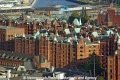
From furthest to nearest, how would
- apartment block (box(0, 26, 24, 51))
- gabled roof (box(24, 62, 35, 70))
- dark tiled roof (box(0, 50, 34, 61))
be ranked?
apartment block (box(0, 26, 24, 51)) → dark tiled roof (box(0, 50, 34, 61)) → gabled roof (box(24, 62, 35, 70))

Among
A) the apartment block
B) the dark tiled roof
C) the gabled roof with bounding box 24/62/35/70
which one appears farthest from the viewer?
the apartment block

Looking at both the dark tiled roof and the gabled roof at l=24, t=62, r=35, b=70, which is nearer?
the gabled roof at l=24, t=62, r=35, b=70

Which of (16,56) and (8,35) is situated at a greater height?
(8,35)

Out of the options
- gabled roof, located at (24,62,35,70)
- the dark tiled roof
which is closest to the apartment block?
the dark tiled roof

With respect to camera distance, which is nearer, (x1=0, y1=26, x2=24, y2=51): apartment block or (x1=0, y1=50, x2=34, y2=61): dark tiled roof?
(x1=0, y1=50, x2=34, y2=61): dark tiled roof

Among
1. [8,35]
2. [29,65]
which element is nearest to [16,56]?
[29,65]

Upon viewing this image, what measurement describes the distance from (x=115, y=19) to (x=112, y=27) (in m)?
6.59

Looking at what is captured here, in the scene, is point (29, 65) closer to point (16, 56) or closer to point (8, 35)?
point (16, 56)

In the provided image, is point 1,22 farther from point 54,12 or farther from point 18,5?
point 18,5

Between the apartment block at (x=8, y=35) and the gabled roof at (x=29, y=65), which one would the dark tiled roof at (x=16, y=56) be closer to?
the gabled roof at (x=29, y=65)

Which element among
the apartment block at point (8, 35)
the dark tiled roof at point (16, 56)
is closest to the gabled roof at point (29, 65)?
the dark tiled roof at point (16, 56)

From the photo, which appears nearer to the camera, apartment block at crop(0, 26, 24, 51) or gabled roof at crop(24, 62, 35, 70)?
gabled roof at crop(24, 62, 35, 70)

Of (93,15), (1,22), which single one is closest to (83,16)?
(93,15)

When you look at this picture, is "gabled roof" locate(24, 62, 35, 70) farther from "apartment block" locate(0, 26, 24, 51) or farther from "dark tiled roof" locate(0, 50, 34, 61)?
"apartment block" locate(0, 26, 24, 51)
